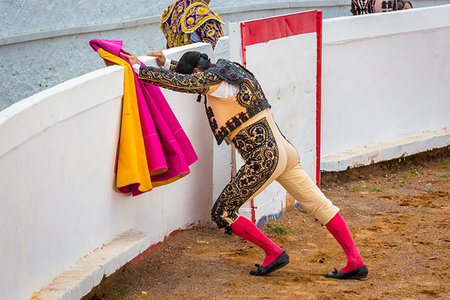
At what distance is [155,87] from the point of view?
5.17 meters

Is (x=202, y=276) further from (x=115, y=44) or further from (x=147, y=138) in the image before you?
(x=115, y=44)

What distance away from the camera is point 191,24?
7.09 m

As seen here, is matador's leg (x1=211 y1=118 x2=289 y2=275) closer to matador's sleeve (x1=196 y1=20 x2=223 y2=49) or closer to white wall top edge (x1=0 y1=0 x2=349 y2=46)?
matador's sleeve (x1=196 y1=20 x2=223 y2=49)

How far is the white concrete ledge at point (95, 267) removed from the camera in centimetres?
410

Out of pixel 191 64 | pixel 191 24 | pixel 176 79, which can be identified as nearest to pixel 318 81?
pixel 191 24

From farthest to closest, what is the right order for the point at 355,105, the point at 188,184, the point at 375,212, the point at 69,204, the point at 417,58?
the point at 417,58
the point at 355,105
the point at 375,212
the point at 188,184
the point at 69,204

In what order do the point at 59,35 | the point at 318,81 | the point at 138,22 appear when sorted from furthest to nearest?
the point at 138,22
the point at 59,35
the point at 318,81

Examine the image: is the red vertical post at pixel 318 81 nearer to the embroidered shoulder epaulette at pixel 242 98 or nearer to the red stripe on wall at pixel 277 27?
the red stripe on wall at pixel 277 27

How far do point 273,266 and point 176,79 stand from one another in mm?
1389

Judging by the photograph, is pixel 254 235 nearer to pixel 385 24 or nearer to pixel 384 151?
pixel 384 151

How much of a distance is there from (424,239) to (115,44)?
2776 millimetres

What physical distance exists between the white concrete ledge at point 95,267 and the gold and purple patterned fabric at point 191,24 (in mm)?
2417

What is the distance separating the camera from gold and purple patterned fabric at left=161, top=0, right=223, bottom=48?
705 cm

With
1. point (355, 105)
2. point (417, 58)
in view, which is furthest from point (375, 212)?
point (417, 58)
